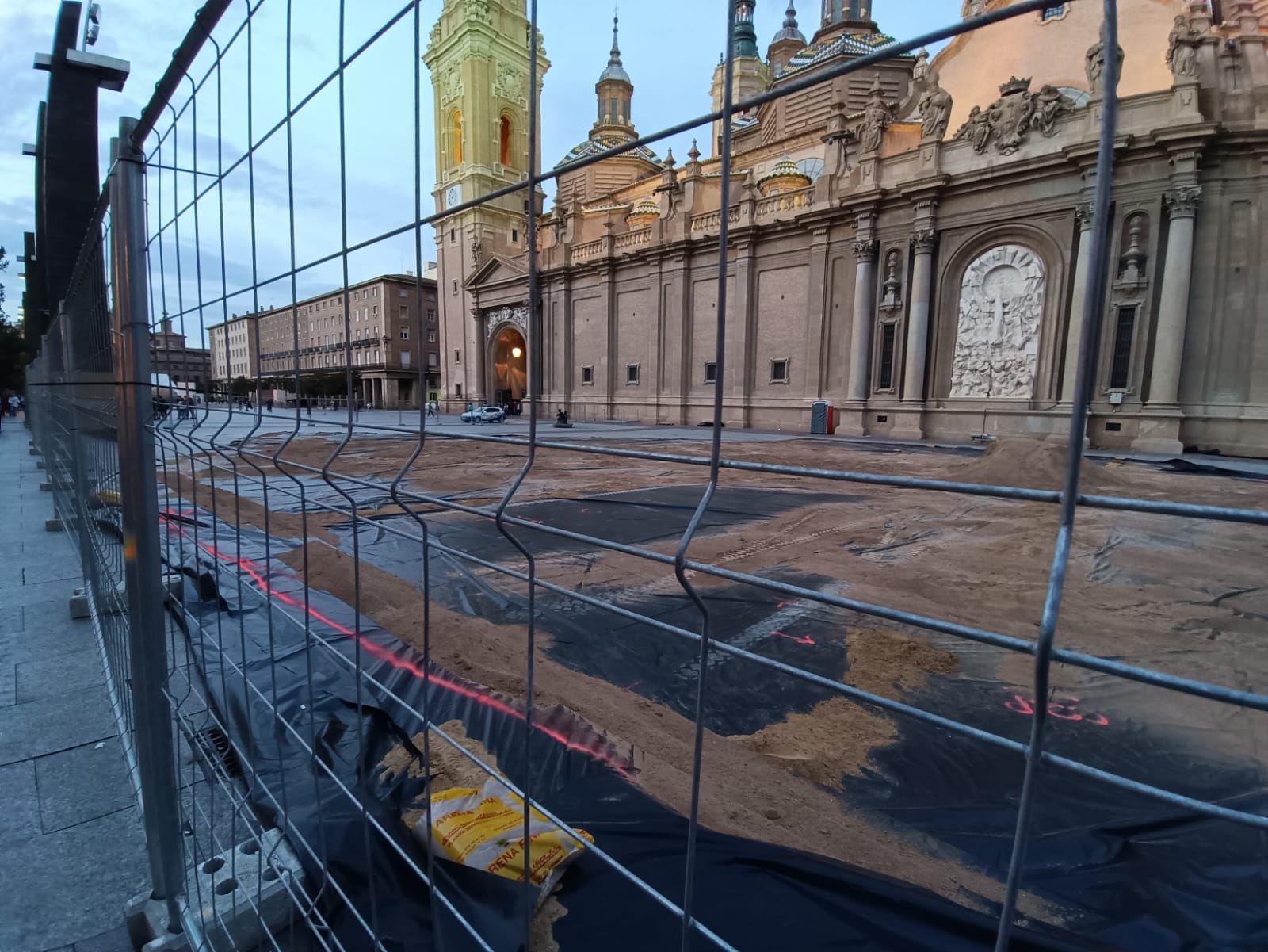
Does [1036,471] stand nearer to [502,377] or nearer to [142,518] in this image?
[502,377]

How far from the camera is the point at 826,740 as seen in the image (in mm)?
2629

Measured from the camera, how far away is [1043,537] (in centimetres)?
668

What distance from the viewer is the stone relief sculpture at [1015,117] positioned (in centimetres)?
1667

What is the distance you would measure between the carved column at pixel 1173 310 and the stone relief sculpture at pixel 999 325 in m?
2.64

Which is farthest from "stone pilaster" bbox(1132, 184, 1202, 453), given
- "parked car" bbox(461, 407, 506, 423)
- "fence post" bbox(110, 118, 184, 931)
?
"fence post" bbox(110, 118, 184, 931)

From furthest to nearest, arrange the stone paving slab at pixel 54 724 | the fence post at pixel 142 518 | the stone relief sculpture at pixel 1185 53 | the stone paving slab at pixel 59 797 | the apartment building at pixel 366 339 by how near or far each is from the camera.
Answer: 1. the stone relief sculpture at pixel 1185 53
2. the stone paving slab at pixel 54 724
3. the stone paving slab at pixel 59 797
4. the fence post at pixel 142 518
5. the apartment building at pixel 366 339

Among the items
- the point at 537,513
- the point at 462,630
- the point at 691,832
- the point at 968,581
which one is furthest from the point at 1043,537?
the point at 691,832

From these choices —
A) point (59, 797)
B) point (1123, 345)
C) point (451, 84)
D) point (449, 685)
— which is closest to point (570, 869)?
point (449, 685)

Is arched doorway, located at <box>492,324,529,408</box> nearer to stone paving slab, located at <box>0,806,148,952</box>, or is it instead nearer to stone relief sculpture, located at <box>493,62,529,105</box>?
stone relief sculpture, located at <box>493,62,529,105</box>

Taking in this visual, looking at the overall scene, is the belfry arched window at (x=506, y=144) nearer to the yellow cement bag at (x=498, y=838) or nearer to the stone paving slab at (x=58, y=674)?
the yellow cement bag at (x=498, y=838)

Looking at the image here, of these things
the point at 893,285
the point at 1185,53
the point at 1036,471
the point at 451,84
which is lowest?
the point at 1036,471

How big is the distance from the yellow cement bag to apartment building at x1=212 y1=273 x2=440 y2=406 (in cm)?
107

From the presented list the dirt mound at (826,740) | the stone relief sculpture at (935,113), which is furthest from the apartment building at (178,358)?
the stone relief sculpture at (935,113)

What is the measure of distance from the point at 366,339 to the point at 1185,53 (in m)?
20.9
